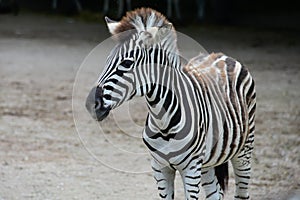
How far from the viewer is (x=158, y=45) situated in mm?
3852

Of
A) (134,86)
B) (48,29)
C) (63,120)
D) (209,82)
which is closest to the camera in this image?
(134,86)

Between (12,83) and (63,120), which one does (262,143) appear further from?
(12,83)

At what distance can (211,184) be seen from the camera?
4578 mm

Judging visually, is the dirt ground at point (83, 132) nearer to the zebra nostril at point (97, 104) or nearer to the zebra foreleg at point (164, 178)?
the zebra foreleg at point (164, 178)

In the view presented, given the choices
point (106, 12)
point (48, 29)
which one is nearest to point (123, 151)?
point (48, 29)

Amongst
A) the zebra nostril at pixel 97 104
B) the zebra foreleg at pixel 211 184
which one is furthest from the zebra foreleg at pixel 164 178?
the zebra nostril at pixel 97 104

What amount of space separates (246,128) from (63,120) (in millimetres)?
3575

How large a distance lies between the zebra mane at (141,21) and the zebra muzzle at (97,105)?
376mm

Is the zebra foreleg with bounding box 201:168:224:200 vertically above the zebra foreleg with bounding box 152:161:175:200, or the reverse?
the zebra foreleg with bounding box 152:161:175:200

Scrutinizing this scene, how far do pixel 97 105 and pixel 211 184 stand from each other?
3.92 ft

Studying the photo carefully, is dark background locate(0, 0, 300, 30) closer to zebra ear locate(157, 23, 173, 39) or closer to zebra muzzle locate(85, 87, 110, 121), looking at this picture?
zebra ear locate(157, 23, 173, 39)

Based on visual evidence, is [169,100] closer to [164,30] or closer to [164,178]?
[164,30]

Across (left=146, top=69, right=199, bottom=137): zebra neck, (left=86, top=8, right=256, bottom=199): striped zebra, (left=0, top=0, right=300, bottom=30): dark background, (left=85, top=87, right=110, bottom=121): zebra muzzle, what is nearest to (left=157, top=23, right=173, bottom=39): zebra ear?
(left=86, top=8, right=256, bottom=199): striped zebra

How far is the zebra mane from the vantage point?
3.82 metres
